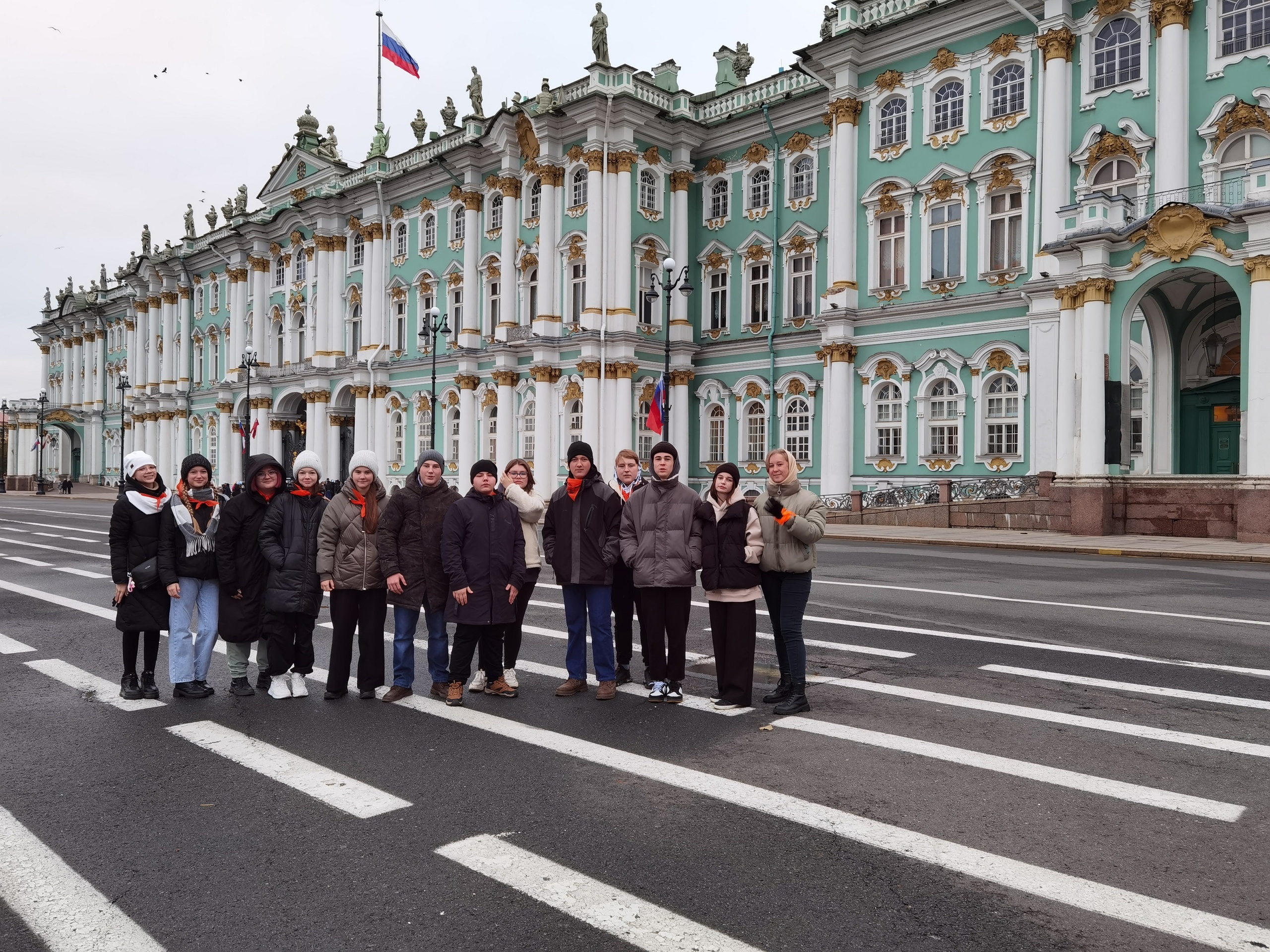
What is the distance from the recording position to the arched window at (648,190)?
125ft

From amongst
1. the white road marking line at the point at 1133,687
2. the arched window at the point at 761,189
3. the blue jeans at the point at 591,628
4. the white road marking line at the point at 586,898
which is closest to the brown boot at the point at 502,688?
the blue jeans at the point at 591,628

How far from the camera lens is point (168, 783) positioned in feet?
18.7

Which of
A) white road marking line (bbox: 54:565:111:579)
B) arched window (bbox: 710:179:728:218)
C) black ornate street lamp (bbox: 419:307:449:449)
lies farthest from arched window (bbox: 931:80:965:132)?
white road marking line (bbox: 54:565:111:579)

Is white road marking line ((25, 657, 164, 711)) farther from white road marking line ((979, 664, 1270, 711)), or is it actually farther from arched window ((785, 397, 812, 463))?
arched window ((785, 397, 812, 463))

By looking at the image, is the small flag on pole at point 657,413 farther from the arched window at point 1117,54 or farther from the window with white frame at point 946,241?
the arched window at point 1117,54

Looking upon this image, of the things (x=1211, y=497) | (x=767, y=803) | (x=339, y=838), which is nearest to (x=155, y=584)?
(x=339, y=838)

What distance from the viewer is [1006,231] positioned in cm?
2945

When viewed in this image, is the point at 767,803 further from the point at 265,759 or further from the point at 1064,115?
the point at 1064,115

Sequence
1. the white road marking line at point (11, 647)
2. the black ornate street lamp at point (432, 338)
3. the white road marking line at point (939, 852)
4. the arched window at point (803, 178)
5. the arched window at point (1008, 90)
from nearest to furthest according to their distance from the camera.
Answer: the white road marking line at point (939, 852) < the white road marking line at point (11, 647) < the arched window at point (1008, 90) < the arched window at point (803, 178) < the black ornate street lamp at point (432, 338)

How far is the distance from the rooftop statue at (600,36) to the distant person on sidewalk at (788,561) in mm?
34304

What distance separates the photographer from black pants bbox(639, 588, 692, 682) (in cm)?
770

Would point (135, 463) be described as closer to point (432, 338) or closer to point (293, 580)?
point (293, 580)

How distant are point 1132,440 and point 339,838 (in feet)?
93.7

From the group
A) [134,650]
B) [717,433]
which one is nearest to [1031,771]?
[134,650]
